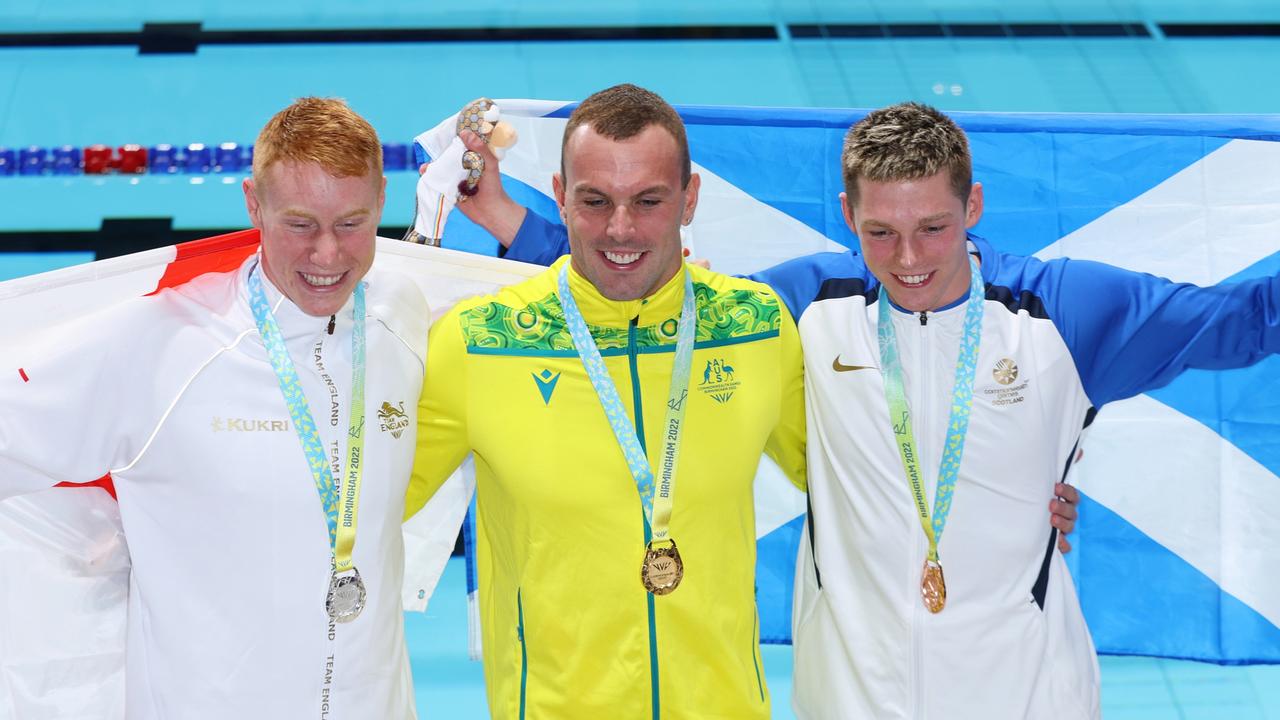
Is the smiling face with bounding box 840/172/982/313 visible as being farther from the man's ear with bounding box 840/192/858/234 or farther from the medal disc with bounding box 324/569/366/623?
the medal disc with bounding box 324/569/366/623

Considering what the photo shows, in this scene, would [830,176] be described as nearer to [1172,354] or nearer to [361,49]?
[1172,354]

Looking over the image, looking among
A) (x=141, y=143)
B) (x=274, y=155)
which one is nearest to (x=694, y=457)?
(x=274, y=155)

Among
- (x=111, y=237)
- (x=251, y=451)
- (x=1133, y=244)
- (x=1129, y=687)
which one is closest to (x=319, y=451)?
(x=251, y=451)

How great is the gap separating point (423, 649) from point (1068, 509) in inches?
119

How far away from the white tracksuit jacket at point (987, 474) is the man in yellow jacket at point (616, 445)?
0.17 metres

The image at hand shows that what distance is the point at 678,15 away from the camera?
9.61 meters

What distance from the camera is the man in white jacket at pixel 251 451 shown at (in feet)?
7.45

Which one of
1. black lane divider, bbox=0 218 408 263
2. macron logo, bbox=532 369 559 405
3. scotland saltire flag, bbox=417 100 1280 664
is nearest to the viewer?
macron logo, bbox=532 369 559 405

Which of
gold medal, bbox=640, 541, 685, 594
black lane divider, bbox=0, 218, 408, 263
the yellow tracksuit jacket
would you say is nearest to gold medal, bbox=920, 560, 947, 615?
the yellow tracksuit jacket

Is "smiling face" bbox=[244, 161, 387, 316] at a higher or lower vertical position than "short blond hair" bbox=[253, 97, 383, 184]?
lower

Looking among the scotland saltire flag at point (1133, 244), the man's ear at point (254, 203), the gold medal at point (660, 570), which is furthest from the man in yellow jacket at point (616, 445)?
the scotland saltire flag at point (1133, 244)

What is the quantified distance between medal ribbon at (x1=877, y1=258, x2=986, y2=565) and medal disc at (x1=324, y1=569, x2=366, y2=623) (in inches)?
39.9

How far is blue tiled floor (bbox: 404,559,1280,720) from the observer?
14.7 feet

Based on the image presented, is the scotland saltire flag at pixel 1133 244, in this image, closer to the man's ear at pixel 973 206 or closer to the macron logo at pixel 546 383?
the man's ear at pixel 973 206
